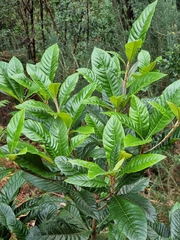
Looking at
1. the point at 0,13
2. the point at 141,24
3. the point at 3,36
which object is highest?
the point at 141,24

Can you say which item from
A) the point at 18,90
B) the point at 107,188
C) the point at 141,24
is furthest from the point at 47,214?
the point at 141,24

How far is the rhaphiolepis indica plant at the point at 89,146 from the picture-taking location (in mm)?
773

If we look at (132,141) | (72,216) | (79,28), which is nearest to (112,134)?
(132,141)

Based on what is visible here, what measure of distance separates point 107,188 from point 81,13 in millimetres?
4436

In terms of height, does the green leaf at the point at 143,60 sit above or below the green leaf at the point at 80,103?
above

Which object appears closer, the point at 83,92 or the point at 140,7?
the point at 83,92

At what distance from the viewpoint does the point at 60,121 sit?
33.1 inches

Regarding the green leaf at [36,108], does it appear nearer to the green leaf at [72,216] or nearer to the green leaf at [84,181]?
the green leaf at [84,181]

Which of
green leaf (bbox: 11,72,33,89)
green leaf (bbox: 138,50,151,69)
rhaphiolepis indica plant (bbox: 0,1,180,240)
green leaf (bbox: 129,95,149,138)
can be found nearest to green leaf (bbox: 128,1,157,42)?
rhaphiolepis indica plant (bbox: 0,1,180,240)

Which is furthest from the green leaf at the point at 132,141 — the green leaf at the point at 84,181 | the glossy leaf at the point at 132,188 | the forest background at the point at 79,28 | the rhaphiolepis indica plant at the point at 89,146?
the forest background at the point at 79,28

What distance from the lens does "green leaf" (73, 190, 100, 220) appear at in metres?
0.85

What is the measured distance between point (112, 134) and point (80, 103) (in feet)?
0.57

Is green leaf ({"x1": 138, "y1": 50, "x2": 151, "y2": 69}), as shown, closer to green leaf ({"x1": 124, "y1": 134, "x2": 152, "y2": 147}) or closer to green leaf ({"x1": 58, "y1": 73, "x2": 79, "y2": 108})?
green leaf ({"x1": 58, "y1": 73, "x2": 79, "y2": 108})

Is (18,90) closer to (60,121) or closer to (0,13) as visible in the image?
(60,121)
